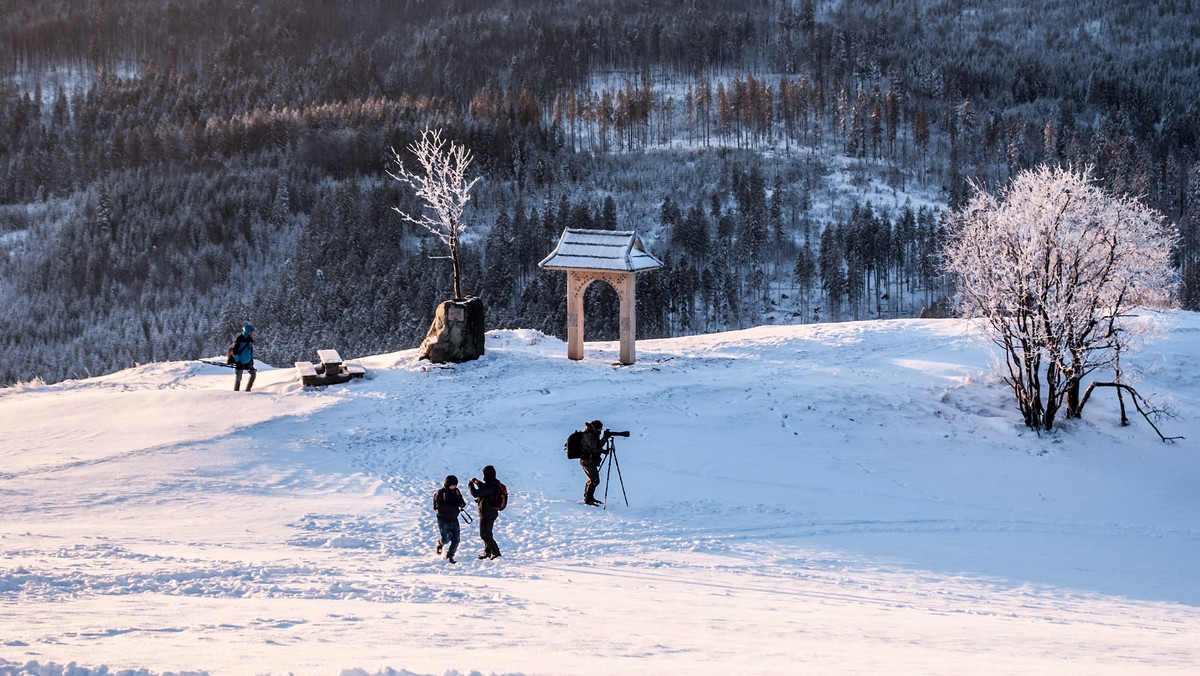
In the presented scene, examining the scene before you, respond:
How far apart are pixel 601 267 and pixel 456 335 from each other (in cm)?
516

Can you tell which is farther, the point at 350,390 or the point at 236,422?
the point at 350,390

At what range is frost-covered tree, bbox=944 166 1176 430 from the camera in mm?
23469

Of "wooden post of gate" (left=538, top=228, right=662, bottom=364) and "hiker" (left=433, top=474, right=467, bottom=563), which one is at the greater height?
A: "wooden post of gate" (left=538, top=228, right=662, bottom=364)

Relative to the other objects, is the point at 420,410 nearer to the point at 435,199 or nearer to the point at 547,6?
the point at 435,199

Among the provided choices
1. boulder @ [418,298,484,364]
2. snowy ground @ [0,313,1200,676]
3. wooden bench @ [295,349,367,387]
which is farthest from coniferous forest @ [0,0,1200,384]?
wooden bench @ [295,349,367,387]

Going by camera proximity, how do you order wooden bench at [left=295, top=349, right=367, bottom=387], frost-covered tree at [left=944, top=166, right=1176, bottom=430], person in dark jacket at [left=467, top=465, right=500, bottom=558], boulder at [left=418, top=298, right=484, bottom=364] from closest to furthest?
person in dark jacket at [left=467, top=465, right=500, bottom=558] < frost-covered tree at [left=944, top=166, right=1176, bottom=430] < wooden bench at [left=295, top=349, right=367, bottom=387] < boulder at [left=418, top=298, right=484, bottom=364]

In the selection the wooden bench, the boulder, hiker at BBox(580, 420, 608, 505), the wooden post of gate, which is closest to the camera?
hiker at BBox(580, 420, 608, 505)

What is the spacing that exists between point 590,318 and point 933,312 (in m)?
30.4

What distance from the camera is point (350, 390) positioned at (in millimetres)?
24875

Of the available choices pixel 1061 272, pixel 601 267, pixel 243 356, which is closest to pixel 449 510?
pixel 243 356

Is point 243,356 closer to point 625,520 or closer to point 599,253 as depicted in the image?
point 599,253

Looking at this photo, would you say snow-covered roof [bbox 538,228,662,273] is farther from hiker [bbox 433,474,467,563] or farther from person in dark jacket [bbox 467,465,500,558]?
hiker [bbox 433,474,467,563]

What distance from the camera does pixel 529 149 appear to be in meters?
107

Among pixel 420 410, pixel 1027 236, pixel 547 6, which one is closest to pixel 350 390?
pixel 420 410
